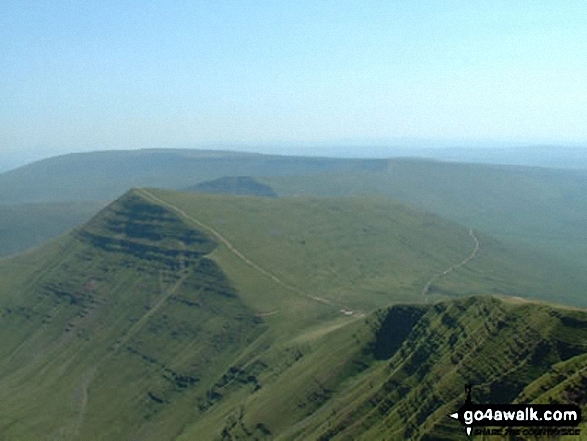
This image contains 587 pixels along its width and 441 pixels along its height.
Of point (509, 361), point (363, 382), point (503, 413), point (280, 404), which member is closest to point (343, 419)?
point (363, 382)

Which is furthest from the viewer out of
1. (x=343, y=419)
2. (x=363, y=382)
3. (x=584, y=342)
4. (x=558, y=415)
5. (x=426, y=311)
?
(x=426, y=311)

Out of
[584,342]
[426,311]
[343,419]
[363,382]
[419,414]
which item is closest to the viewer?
[584,342]

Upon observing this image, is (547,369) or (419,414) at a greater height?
(547,369)

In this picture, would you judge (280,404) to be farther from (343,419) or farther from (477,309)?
(477,309)

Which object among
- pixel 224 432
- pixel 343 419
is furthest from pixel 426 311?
pixel 224 432

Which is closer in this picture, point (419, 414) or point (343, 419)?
point (419, 414)

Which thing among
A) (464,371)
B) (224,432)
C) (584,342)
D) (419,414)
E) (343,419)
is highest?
(584,342)

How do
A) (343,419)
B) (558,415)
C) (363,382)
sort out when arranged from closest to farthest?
(558,415) → (343,419) → (363,382)

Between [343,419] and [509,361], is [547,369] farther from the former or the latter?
[343,419]

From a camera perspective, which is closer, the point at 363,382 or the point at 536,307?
the point at 536,307
